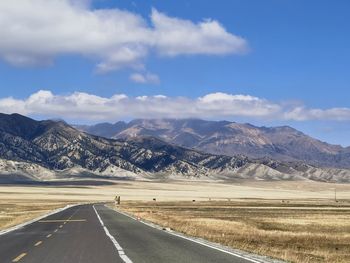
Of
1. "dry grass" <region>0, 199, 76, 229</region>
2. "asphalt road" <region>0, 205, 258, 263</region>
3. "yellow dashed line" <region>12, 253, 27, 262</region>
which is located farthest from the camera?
"dry grass" <region>0, 199, 76, 229</region>

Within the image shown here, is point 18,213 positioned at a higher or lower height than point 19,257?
lower

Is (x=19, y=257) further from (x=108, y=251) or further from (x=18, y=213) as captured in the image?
(x=18, y=213)

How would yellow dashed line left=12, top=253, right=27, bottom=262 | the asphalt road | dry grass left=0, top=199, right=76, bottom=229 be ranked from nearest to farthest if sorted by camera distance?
1. yellow dashed line left=12, top=253, right=27, bottom=262
2. the asphalt road
3. dry grass left=0, top=199, right=76, bottom=229

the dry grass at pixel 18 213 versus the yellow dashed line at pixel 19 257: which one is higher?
the yellow dashed line at pixel 19 257

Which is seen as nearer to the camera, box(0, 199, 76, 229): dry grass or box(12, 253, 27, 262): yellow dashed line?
box(12, 253, 27, 262): yellow dashed line

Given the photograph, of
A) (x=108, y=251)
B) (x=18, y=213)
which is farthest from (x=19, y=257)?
(x=18, y=213)

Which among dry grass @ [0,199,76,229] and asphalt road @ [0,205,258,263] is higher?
asphalt road @ [0,205,258,263]

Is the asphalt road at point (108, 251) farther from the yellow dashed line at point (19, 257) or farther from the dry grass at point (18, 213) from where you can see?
the dry grass at point (18, 213)

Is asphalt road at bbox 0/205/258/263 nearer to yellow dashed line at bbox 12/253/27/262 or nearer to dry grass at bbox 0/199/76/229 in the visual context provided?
yellow dashed line at bbox 12/253/27/262

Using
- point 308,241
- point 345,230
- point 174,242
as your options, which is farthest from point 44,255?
point 345,230

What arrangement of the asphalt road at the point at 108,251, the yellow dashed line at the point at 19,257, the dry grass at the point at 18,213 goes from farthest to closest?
the dry grass at the point at 18,213 → the asphalt road at the point at 108,251 → the yellow dashed line at the point at 19,257

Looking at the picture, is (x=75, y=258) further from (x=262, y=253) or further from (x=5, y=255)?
(x=262, y=253)

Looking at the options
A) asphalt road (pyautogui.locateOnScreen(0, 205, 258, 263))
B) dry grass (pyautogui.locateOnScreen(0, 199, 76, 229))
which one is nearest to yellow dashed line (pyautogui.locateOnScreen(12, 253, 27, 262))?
asphalt road (pyautogui.locateOnScreen(0, 205, 258, 263))

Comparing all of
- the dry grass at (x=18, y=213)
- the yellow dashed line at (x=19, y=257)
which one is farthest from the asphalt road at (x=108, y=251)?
the dry grass at (x=18, y=213)
